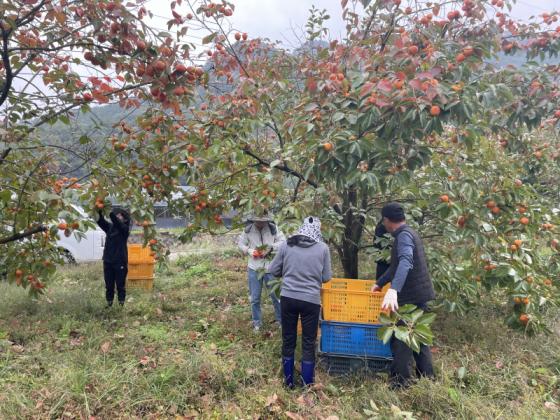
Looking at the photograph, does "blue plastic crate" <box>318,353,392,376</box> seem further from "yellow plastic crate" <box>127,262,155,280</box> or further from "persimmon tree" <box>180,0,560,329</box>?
"yellow plastic crate" <box>127,262,155,280</box>

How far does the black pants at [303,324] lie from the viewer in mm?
3457

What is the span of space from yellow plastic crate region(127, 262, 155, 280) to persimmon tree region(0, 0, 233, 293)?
92.4 inches

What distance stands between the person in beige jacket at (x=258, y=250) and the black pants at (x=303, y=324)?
1.07 m

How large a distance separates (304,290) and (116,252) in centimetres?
302

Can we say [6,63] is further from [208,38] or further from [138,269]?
[138,269]

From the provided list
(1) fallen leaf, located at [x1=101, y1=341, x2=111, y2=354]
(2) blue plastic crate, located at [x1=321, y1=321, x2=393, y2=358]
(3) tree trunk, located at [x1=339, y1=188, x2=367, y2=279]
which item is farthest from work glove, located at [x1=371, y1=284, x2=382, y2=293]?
(1) fallen leaf, located at [x1=101, y1=341, x2=111, y2=354]

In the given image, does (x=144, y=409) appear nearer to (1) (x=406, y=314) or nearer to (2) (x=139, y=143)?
(1) (x=406, y=314)

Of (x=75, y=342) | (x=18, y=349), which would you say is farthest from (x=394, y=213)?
(x=18, y=349)

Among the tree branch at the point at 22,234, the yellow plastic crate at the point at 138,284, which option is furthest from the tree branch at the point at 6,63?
the yellow plastic crate at the point at 138,284

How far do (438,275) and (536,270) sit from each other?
1.02 m

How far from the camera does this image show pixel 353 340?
3.55 meters

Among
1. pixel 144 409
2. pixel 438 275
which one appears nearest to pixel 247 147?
pixel 438 275

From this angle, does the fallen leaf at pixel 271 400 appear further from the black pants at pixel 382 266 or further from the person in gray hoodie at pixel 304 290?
the black pants at pixel 382 266

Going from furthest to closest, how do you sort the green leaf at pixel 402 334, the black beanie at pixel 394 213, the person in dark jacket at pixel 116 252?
the person in dark jacket at pixel 116 252 → the black beanie at pixel 394 213 → the green leaf at pixel 402 334
